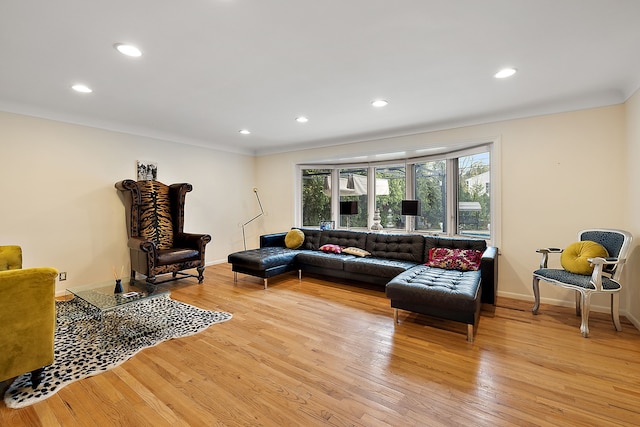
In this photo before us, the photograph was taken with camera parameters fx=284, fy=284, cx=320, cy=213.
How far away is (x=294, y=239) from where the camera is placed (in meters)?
5.12

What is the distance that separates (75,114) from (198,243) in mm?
2405

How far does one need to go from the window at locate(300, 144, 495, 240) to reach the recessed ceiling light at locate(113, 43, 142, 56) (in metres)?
3.69

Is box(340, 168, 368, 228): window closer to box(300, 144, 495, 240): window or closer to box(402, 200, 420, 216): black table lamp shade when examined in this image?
Answer: box(300, 144, 495, 240): window

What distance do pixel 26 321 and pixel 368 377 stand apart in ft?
7.53

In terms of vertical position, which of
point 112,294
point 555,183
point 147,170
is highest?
point 147,170

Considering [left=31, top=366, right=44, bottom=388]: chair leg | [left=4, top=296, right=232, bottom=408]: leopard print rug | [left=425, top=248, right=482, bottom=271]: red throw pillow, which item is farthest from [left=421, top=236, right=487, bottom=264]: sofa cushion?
[left=31, top=366, right=44, bottom=388]: chair leg

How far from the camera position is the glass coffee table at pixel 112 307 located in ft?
8.68

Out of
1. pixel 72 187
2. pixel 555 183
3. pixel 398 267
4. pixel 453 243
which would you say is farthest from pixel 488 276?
pixel 72 187

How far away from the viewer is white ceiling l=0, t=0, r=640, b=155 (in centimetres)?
180

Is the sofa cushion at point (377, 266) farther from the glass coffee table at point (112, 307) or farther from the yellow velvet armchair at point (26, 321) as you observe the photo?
the yellow velvet armchair at point (26, 321)

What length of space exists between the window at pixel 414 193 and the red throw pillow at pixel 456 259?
62 cm

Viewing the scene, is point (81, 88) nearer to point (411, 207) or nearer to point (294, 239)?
point (294, 239)

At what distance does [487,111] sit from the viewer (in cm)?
367

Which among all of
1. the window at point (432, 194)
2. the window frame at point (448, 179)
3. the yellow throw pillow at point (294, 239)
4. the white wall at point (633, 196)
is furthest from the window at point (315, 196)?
the white wall at point (633, 196)
